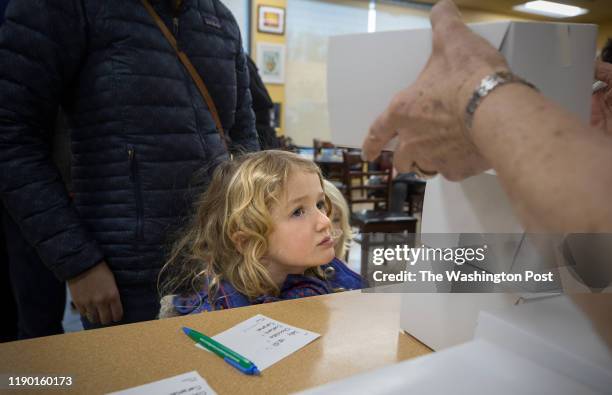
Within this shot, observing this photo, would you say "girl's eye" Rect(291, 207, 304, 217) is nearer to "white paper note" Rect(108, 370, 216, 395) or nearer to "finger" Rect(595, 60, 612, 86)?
"white paper note" Rect(108, 370, 216, 395)

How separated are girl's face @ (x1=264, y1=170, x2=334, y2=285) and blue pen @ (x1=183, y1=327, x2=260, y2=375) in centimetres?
40

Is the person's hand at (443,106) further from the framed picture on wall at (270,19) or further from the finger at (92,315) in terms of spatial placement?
the framed picture on wall at (270,19)

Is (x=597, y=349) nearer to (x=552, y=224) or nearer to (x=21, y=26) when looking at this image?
(x=552, y=224)

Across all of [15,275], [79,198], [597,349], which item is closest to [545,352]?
[597,349]

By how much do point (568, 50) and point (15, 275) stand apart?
1.59 meters

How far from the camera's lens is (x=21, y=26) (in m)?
0.93

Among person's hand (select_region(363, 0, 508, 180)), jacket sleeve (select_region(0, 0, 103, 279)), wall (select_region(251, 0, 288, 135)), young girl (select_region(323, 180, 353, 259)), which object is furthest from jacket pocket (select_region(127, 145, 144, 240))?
wall (select_region(251, 0, 288, 135))

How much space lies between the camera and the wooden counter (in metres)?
0.64

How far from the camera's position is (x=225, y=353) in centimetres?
69

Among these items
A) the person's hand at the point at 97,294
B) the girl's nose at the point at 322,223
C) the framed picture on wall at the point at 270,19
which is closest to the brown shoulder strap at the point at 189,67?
Result: the girl's nose at the point at 322,223

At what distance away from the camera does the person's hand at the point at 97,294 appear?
1.06 m

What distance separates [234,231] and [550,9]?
8598mm

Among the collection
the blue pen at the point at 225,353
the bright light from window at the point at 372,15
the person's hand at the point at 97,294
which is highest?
the bright light from window at the point at 372,15

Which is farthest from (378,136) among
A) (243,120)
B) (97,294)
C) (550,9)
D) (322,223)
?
(550,9)
